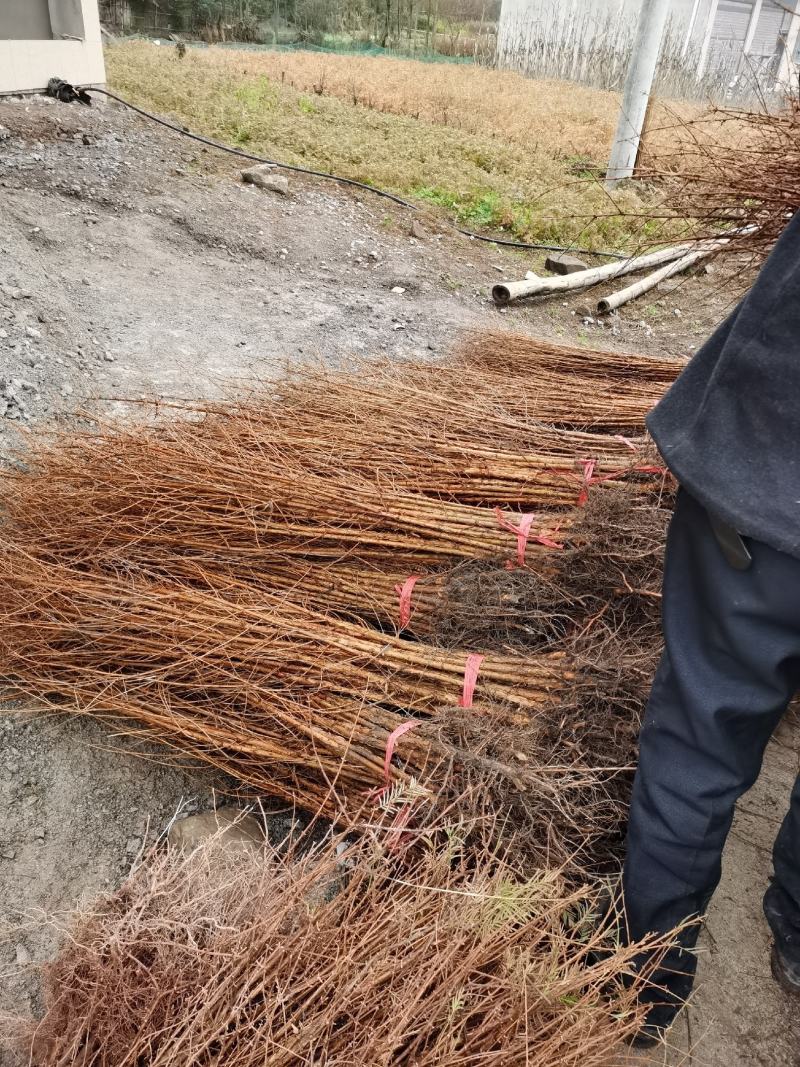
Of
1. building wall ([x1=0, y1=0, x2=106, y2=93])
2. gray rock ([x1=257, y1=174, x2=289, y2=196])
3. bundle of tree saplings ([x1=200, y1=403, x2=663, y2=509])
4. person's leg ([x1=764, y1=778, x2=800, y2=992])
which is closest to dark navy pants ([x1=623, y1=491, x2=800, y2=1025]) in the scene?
person's leg ([x1=764, y1=778, x2=800, y2=992])

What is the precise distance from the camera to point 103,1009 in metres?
1.29

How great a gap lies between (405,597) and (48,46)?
8.52 m

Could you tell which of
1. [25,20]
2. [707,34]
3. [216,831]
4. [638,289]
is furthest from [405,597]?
[707,34]

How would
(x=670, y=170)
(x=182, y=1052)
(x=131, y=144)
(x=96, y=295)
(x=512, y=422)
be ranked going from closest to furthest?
(x=182, y=1052)
(x=670, y=170)
(x=512, y=422)
(x=96, y=295)
(x=131, y=144)

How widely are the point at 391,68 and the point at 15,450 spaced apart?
14.2 m

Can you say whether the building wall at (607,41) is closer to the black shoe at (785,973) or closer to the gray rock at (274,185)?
the gray rock at (274,185)

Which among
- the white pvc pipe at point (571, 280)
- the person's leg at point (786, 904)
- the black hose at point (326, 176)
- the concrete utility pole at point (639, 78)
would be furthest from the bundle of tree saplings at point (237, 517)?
the concrete utility pole at point (639, 78)

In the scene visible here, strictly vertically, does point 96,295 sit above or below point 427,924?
below

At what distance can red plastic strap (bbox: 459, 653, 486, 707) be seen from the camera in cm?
196

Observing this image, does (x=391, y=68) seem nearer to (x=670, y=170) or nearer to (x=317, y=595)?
(x=670, y=170)

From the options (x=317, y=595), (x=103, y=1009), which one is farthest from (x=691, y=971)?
(x=317, y=595)

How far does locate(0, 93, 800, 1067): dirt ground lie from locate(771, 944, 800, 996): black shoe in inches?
1.0

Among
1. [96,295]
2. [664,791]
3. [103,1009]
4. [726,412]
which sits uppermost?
[726,412]

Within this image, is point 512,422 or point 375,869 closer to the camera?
point 375,869
